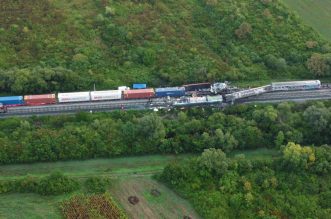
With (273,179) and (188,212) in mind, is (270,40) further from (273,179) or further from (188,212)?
(188,212)

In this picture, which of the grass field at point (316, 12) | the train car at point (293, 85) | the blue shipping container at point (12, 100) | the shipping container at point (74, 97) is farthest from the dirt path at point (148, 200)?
the grass field at point (316, 12)

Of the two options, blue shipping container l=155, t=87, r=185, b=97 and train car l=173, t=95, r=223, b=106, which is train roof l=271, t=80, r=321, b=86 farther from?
blue shipping container l=155, t=87, r=185, b=97

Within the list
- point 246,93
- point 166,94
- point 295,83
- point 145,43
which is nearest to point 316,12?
point 295,83

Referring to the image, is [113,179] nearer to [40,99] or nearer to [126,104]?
[126,104]

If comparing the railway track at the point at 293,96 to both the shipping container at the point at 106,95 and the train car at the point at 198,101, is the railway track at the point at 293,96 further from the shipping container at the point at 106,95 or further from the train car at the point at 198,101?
the shipping container at the point at 106,95

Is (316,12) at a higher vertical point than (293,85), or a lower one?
higher
